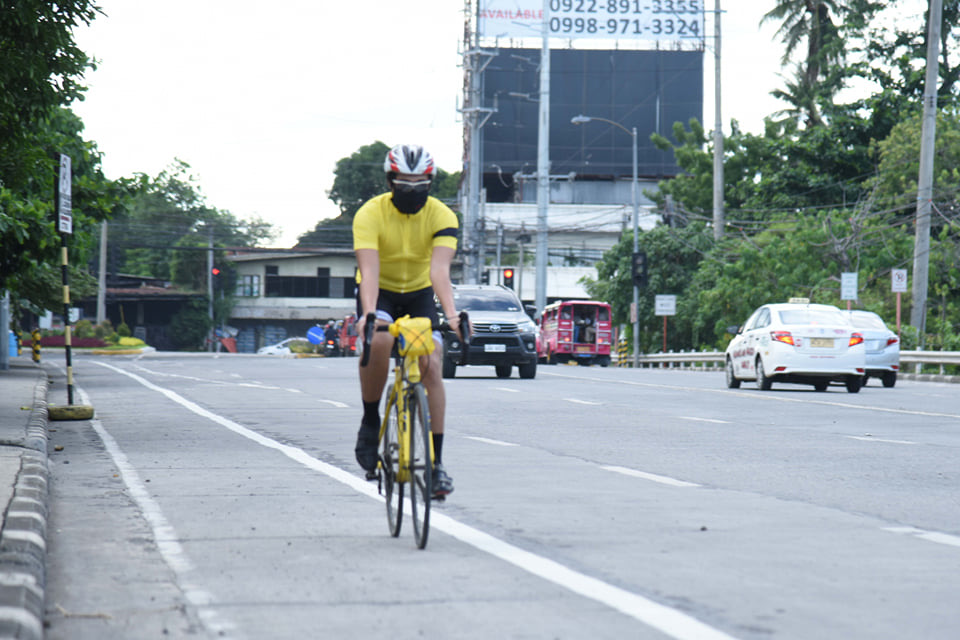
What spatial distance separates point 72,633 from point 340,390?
18710 millimetres

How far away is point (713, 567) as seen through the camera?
241 inches

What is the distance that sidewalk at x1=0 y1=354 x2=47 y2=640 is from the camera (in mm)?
4891

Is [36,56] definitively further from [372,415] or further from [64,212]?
[372,415]

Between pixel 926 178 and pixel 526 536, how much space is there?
96.4 ft

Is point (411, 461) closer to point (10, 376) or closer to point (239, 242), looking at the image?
point (10, 376)

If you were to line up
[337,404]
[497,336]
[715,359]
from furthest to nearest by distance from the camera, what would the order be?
[715,359]
[497,336]
[337,404]

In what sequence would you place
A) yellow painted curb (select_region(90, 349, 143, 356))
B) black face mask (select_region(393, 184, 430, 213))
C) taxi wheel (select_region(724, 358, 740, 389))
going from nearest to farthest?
black face mask (select_region(393, 184, 430, 213)), taxi wheel (select_region(724, 358, 740, 389)), yellow painted curb (select_region(90, 349, 143, 356))

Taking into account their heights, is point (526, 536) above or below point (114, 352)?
above

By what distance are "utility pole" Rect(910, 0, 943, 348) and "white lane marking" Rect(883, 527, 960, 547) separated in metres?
27.6

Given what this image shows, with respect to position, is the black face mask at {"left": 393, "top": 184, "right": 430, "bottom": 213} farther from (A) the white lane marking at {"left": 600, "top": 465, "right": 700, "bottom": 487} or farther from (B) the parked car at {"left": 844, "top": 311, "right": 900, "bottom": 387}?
(B) the parked car at {"left": 844, "top": 311, "right": 900, "bottom": 387}

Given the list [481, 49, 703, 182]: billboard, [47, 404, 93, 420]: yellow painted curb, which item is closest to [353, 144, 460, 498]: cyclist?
[47, 404, 93, 420]: yellow painted curb

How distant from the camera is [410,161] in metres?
7.08

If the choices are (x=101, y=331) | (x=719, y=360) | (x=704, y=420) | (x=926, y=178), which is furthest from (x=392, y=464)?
(x=101, y=331)

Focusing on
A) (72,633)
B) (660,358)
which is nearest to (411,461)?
(72,633)
